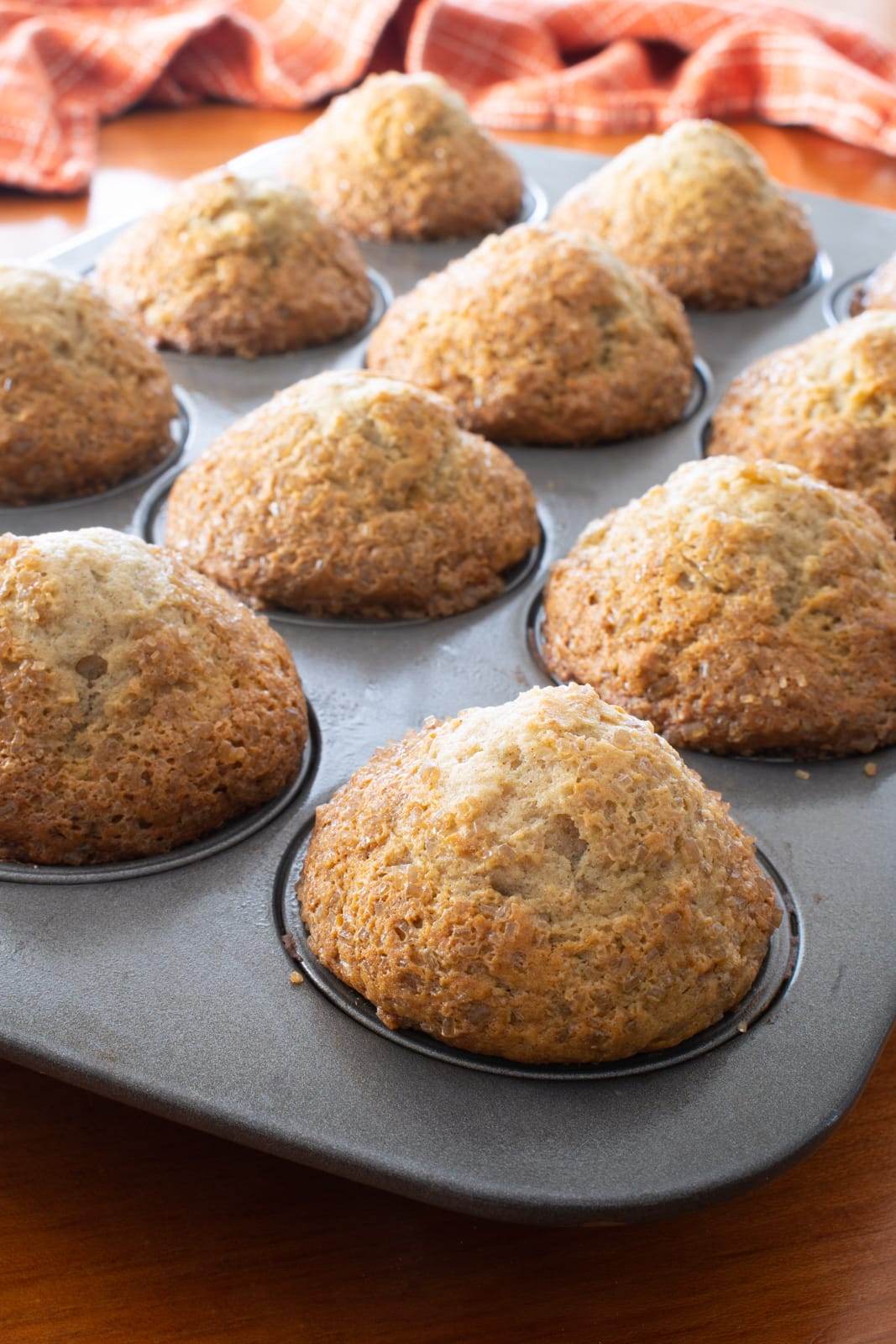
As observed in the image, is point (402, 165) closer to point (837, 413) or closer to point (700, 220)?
point (700, 220)

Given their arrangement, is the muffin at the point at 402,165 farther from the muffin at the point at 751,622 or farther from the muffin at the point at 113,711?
the muffin at the point at 113,711

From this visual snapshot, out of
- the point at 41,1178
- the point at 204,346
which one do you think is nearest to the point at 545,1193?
the point at 41,1178

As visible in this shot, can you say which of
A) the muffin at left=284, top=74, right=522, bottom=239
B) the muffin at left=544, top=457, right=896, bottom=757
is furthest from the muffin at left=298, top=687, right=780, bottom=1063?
the muffin at left=284, top=74, right=522, bottom=239

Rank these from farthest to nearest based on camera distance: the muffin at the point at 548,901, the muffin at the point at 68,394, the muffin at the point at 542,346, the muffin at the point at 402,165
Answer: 1. the muffin at the point at 402,165
2. the muffin at the point at 542,346
3. the muffin at the point at 68,394
4. the muffin at the point at 548,901

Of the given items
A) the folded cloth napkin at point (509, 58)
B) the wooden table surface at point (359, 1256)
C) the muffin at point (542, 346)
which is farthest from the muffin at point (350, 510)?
the folded cloth napkin at point (509, 58)

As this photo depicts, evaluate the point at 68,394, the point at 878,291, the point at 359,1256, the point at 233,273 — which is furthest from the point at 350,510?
the point at 878,291

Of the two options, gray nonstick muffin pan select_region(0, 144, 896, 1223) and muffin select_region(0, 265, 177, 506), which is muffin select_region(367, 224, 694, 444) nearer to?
muffin select_region(0, 265, 177, 506)
